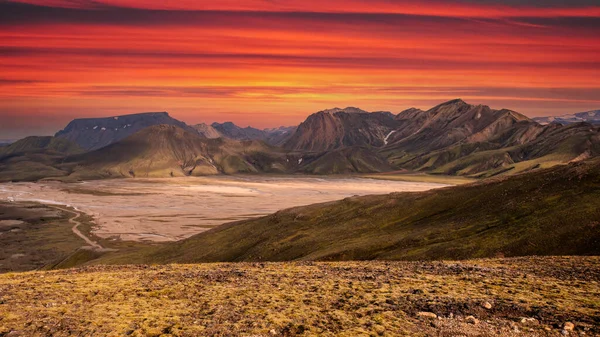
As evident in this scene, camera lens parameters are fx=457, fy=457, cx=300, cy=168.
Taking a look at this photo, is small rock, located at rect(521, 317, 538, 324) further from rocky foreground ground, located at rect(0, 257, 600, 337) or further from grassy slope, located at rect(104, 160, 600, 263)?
grassy slope, located at rect(104, 160, 600, 263)

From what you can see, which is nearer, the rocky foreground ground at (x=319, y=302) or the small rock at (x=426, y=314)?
the rocky foreground ground at (x=319, y=302)

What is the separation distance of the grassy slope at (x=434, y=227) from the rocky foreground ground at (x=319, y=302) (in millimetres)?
19492

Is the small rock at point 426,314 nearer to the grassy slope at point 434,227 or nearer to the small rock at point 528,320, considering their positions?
the small rock at point 528,320

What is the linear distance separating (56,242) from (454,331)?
178 meters

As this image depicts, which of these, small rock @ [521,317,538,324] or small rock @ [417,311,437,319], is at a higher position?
small rock @ [521,317,538,324]

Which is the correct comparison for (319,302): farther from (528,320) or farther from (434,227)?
(434,227)

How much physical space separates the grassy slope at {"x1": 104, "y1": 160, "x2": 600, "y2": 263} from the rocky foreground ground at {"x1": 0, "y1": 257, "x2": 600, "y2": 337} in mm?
19492

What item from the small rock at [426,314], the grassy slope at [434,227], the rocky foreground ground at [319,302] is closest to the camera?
the rocky foreground ground at [319,302]

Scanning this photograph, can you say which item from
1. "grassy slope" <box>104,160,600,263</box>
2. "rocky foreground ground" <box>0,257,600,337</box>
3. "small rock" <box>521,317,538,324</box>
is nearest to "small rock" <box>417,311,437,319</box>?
"rocky foreground ground" <box>0,257,600,337</box>

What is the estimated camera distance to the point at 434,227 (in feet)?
252

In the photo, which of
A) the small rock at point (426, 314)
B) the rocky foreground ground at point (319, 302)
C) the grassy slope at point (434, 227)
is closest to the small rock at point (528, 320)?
the rocky foreground ground at point (319, 302)

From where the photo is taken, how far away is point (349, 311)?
2627 cm

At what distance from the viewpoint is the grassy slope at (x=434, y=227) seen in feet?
195

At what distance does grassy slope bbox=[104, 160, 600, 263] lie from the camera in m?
59.3
